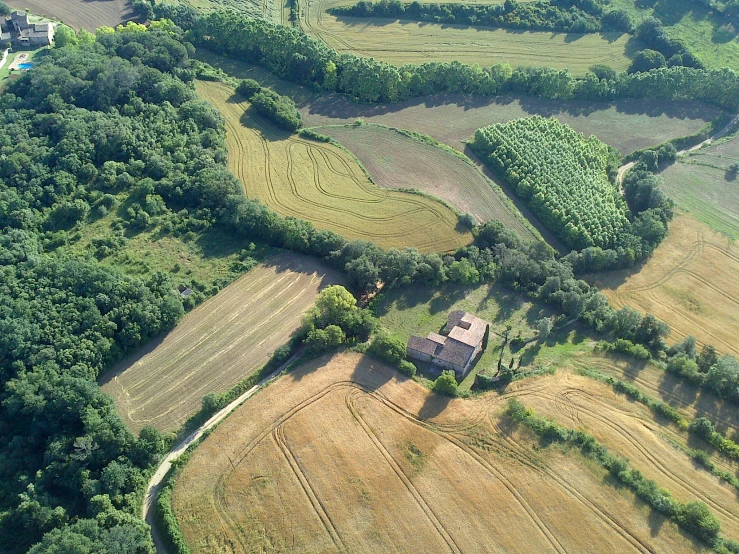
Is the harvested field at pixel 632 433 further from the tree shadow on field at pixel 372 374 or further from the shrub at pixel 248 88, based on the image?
the shrub at pixel 248 88

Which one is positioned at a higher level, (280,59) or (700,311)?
(280,59)

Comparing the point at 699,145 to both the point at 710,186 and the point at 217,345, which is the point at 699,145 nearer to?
the point at 710,186

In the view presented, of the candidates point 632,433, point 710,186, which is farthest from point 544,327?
point 710,186

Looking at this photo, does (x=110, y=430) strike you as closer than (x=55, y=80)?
Yes

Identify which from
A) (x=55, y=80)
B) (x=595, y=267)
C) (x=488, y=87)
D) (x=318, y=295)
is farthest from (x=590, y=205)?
(x=55, y=80)

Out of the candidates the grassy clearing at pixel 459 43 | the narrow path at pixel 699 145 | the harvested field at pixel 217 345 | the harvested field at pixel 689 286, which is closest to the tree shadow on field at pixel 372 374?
the harvested field at pixel 217 345

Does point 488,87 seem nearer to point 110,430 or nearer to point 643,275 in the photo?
point 643,275

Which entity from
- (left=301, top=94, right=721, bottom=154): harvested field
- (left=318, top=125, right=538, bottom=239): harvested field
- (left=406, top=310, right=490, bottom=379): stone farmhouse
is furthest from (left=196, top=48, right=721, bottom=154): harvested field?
(left=406, top=310, right=490, bottom=379): stone farmhouse
